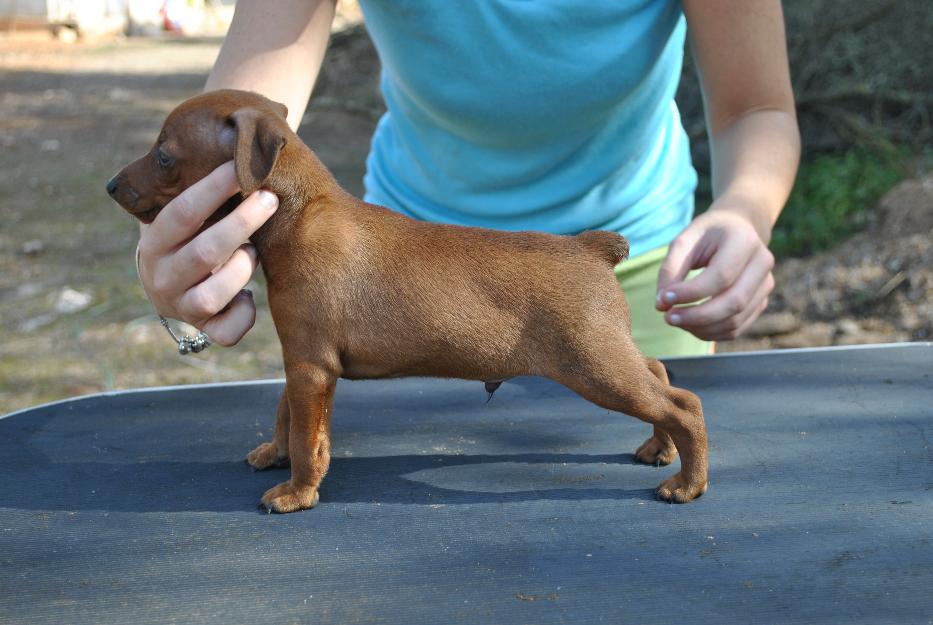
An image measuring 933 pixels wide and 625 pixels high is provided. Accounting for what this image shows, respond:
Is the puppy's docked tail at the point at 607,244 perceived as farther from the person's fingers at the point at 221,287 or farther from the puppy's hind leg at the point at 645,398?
the person's fingers at the point at 221,287

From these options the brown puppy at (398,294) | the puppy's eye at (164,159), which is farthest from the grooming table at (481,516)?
the puppy's eye at (164,159)

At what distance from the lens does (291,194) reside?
1743mm

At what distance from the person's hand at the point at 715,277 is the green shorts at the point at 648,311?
503 millimetres

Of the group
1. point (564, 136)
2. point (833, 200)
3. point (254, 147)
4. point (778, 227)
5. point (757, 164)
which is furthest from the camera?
point (778, 227)

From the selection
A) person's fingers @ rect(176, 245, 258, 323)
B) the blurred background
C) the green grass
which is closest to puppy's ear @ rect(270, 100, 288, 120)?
person's fingers @ rect(176, 245, 258, 323)

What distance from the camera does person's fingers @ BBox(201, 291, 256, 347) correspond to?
1.90m

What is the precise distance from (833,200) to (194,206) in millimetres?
5717

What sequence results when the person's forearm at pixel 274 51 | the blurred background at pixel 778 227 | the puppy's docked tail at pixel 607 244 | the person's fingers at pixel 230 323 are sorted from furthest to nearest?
the blurred background at pixel 778 227 < the person's forearm at pixel 274 51 < the person's fingers at pixel 230 323 < the puppy's docked tail at pixel 607 244

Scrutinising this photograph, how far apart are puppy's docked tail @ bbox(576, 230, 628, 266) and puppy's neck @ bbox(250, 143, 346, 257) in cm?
48

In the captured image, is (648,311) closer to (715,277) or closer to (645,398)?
(715,277)

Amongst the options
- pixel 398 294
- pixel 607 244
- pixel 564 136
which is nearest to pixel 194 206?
pixel 398 294

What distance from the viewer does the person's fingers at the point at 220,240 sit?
1696 mm

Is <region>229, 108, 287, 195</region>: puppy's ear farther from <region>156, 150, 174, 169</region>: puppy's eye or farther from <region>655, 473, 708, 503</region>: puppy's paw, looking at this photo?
<region>655, 473, 708, 503</region>: puppy's paw

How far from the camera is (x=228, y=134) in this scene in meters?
1.71
